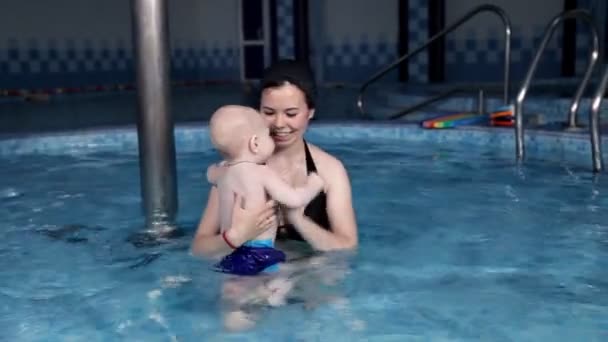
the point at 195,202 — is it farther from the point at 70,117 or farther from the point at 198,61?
the point at 198,61

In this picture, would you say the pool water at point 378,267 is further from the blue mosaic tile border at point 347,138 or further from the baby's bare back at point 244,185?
the blue mosaic tile border at point 347,138

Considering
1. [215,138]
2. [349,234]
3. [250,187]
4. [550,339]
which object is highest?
[215,138]

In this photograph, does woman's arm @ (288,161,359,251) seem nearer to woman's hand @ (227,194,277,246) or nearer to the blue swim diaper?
the blue swim diaper

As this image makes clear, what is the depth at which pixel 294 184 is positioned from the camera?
8.92 ft

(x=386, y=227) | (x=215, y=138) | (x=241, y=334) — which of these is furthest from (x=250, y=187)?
(x=386, y=227)

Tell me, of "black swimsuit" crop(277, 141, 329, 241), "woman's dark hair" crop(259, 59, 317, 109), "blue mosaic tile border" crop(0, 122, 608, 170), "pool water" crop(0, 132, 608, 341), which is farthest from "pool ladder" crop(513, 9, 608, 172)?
"woman's dark hair" crop(259, 59, 317, 109)

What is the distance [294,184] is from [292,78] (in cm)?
41

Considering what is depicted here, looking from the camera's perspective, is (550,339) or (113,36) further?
(113,36)

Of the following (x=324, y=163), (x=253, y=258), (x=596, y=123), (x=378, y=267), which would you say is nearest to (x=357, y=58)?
(x=596, y=123)

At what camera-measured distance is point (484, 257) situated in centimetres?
315

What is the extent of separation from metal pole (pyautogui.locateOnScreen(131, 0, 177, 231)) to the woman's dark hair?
1.80ft

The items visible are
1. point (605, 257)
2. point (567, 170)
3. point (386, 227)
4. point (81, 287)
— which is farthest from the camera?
point (567, 170)

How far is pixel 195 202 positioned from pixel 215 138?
85.5 inches

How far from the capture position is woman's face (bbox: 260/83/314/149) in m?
2.49
